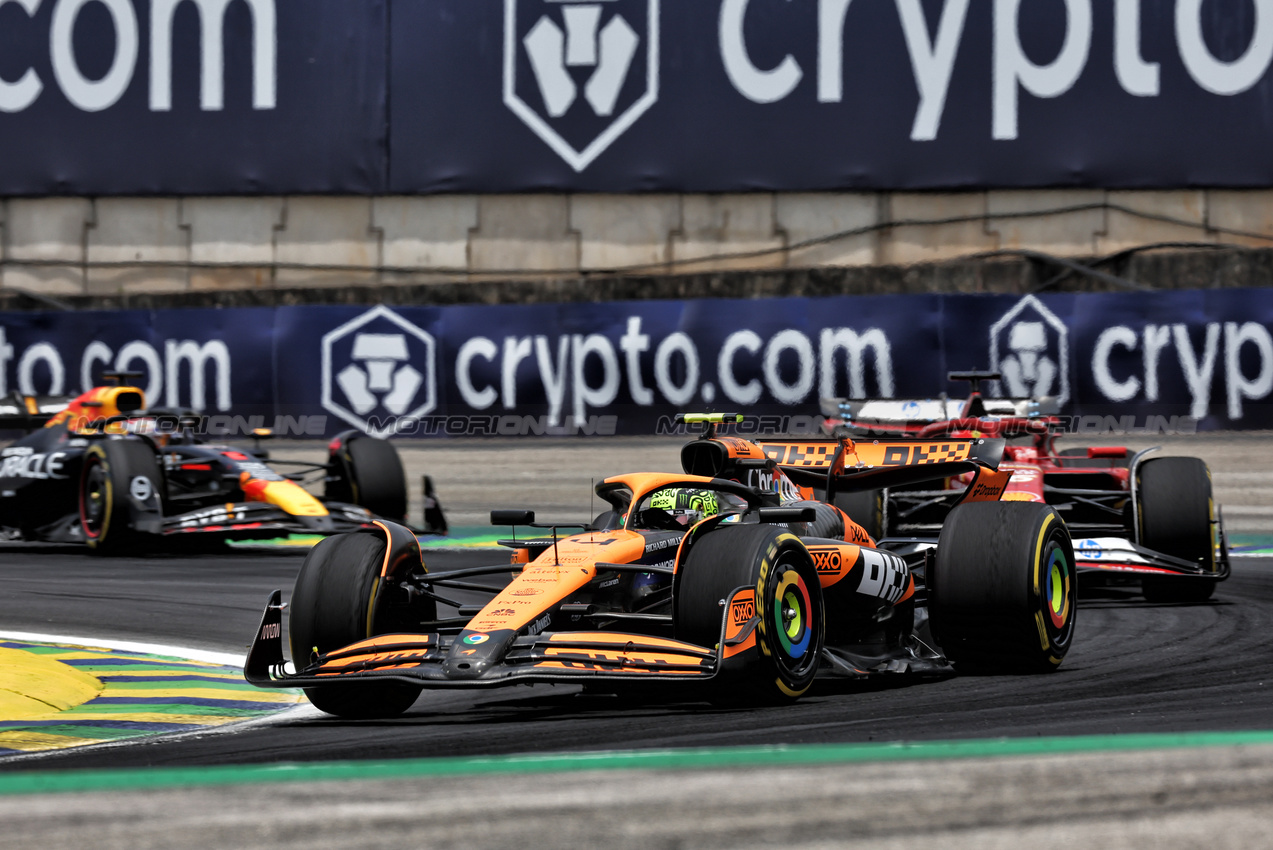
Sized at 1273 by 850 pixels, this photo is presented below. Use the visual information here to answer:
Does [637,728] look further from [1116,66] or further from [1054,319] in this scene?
[1116,66]

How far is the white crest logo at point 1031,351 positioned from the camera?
1652 centimetres

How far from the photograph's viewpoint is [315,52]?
67.3 feet

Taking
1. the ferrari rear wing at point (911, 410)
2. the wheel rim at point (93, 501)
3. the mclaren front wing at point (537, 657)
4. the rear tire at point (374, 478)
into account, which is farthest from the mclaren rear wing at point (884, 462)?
the wheel rim at point (93, 501)

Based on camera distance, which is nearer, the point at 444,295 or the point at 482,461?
the point at 482,461


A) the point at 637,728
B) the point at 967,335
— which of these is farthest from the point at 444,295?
the point at 637,728

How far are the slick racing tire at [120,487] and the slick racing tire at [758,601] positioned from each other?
357 inches

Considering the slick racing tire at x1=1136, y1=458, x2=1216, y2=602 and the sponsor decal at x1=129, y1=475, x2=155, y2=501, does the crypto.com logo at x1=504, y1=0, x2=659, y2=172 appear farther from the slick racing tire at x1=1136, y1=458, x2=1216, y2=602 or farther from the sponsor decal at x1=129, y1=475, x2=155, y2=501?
the slick racing tire at x1=1136, y1=458, x2=1216, y2=602

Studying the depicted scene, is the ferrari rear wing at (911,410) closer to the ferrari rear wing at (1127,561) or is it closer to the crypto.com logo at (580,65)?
the ferrari rear wing at (1127,561)

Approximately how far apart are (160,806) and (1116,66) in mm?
15959

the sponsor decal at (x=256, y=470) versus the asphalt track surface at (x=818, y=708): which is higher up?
the sponsor decal at (x=256, y=470)

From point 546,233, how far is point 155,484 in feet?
22.6

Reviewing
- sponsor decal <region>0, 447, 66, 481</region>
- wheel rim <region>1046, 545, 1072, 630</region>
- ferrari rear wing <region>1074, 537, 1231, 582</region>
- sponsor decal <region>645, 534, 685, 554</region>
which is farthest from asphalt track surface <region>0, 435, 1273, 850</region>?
sponsor decal <region>0, 447, 66, 481</region>

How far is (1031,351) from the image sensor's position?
54.5ft

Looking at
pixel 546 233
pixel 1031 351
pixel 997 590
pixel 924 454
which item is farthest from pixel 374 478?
pixel 997 590
